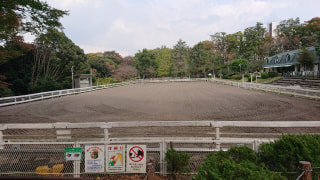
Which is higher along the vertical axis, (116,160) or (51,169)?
(116,160)

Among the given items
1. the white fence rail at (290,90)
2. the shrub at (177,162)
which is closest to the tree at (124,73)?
the white fence rail at (290,90)

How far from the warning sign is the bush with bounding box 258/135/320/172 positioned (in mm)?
2200

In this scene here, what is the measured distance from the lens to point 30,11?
6.95 meters

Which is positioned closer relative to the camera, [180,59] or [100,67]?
[100,67]

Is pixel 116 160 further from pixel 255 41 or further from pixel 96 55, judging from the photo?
pixel 255 41

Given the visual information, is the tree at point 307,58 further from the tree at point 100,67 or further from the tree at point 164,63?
the tree at point 164,63

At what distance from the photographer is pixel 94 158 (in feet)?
12.0

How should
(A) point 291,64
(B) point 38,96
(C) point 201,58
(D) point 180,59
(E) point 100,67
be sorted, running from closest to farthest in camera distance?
(B) point 38,96
(A) point 291,64
(E) point 100,67
(C) point 201,58
(D) point 180,59

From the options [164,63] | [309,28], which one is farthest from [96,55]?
[309,28]

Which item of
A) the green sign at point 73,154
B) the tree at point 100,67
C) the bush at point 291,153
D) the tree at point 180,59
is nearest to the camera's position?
the bush at point 291,153

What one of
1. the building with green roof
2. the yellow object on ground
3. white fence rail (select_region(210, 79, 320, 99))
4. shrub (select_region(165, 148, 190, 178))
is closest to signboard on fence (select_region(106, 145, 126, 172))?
shrub (select_region(165, 148, 190, 178))

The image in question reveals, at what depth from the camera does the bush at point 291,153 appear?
3.06m

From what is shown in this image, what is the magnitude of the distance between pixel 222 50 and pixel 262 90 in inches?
2258

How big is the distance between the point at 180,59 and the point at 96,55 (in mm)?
30403
